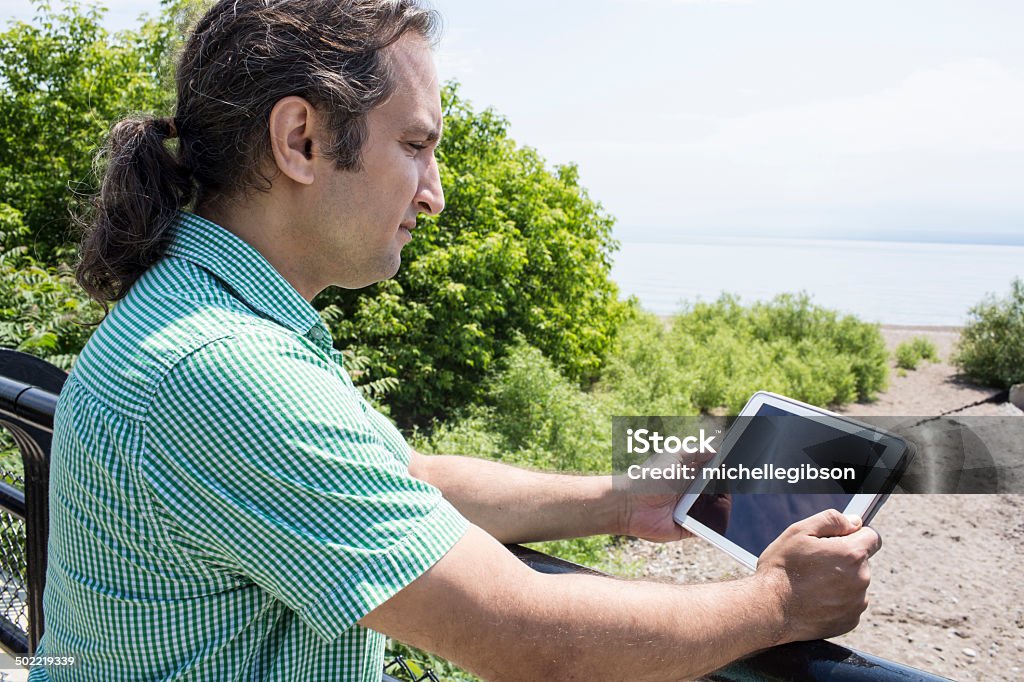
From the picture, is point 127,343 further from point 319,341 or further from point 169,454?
point 319,341

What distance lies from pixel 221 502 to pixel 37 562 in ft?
4.51

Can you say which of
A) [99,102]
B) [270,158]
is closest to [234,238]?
[270,158]

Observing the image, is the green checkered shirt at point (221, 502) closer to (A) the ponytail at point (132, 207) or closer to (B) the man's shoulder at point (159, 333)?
(B) the man's shoulder at point (159, 333)

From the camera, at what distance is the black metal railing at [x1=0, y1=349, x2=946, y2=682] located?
98 centimetres

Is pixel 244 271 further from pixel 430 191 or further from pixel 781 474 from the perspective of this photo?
pixel 781 474

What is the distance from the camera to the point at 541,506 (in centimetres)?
178

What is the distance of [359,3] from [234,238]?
45 centimetres

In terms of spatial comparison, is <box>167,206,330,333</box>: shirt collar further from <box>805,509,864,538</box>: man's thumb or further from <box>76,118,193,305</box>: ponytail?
<box>805,509,864,538</box>: man's thumb

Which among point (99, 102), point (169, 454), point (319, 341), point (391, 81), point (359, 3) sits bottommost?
point (169, 454)

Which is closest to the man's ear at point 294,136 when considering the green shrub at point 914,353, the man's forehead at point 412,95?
the man's forehead at point 412,95

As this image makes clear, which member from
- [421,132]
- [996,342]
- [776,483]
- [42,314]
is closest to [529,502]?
[776,483]

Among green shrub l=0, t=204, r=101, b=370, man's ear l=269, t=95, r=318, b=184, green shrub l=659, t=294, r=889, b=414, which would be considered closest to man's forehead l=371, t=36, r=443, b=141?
man's ear l=269, t=95, r=318, b=184

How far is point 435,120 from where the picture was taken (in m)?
1.44

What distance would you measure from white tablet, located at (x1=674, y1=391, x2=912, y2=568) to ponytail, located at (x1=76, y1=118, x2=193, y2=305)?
3.50ft
